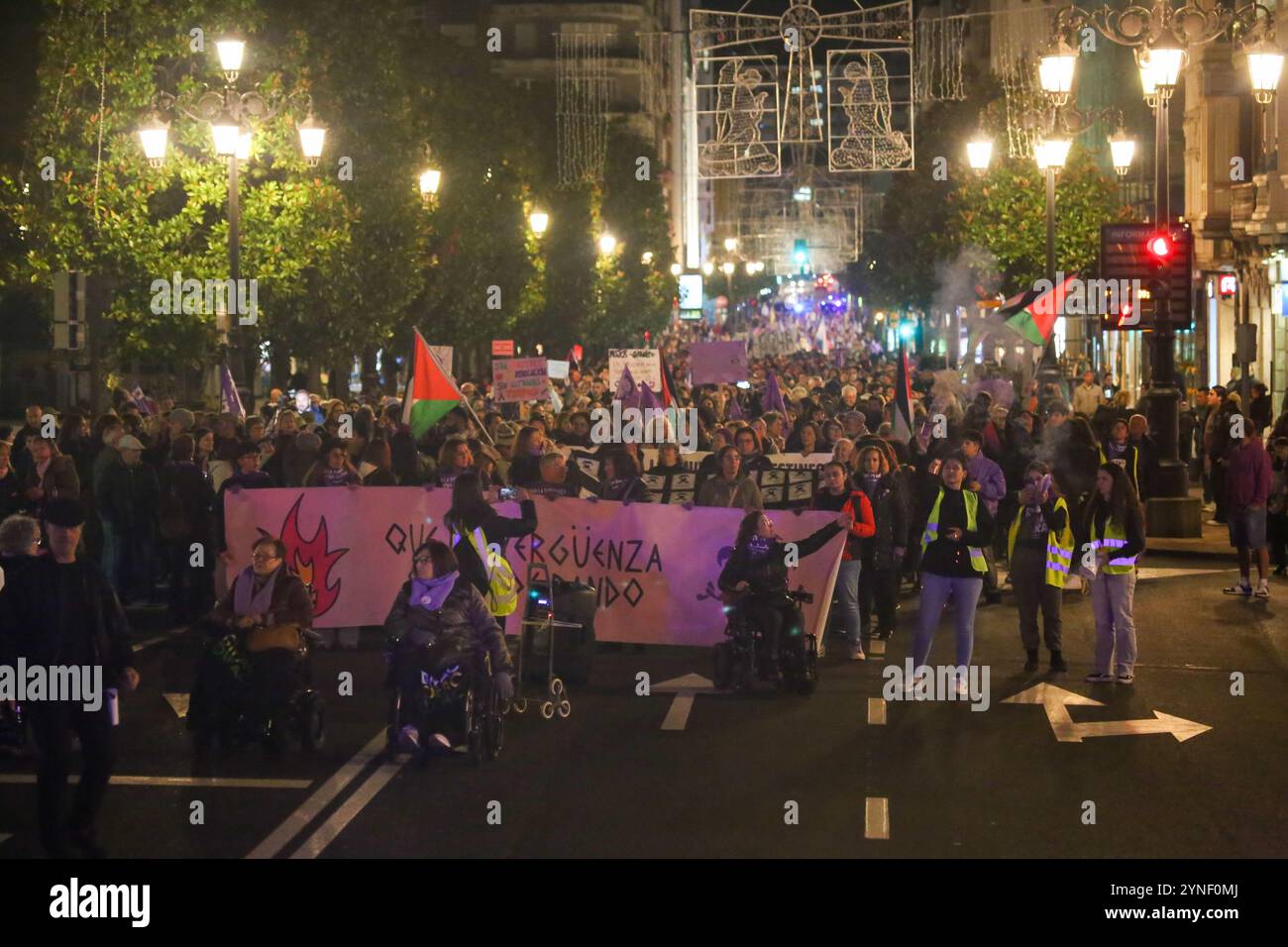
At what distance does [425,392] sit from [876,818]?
10.2 m

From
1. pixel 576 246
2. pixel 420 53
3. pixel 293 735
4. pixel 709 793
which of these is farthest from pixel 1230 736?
pixel 576 246

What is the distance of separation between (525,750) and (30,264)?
17.5m

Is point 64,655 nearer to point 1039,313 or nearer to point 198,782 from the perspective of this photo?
point 198,782

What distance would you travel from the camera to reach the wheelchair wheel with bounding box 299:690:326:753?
441 inches

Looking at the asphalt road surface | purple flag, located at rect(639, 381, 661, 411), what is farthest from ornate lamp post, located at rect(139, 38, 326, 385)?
the asphalt road surface

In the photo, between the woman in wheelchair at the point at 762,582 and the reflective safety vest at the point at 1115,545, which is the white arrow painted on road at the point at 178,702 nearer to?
the woman in wheelchair at the point at 762,582

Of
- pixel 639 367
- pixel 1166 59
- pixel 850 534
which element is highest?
pixel 1166 59

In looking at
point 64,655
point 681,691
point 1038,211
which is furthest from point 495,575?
point 1038,211

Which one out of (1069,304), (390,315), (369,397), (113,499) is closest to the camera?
(113,499)

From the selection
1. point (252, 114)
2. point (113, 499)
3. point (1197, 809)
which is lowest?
point (1197, 809)

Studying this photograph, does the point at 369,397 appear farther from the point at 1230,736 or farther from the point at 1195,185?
the point at 1230,736

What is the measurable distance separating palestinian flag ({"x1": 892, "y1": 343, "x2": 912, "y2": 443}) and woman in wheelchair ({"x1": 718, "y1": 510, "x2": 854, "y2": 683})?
6783 millimetres

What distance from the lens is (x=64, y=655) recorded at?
28.8 ft

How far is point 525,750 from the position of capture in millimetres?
11281
